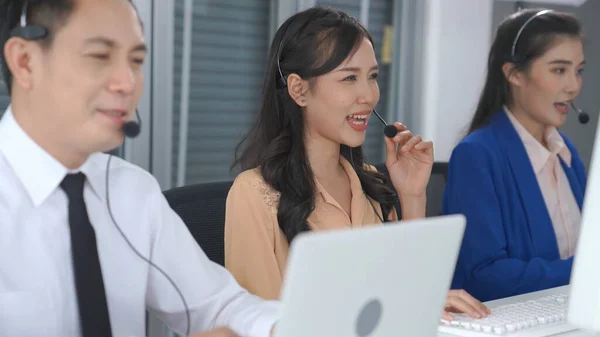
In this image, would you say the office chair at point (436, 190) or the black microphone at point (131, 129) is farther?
the office chair at point (436, 190)

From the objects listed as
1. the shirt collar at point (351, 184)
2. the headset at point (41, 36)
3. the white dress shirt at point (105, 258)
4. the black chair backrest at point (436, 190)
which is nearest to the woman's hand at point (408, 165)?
the shirt collar at point (351, 184)

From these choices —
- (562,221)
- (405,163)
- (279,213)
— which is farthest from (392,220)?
(562,221)

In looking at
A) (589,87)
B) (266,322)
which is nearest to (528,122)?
(266,322)

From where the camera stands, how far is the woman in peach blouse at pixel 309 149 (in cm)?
190

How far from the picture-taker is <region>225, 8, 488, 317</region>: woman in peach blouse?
1.90 m

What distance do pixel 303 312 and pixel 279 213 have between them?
969 millimetres

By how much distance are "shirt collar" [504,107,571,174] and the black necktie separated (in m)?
1.46

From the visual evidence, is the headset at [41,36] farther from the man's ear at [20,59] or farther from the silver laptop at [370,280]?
the silver laptop at [370,280]

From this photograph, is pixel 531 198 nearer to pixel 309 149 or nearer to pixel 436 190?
pixel 436 190

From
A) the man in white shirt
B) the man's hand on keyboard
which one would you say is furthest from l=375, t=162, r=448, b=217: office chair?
the man in white shirt

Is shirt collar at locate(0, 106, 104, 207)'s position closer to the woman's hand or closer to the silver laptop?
the silver laptop

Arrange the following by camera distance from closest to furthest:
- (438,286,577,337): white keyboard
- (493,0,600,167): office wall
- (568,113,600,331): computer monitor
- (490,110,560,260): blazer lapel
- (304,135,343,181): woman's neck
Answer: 1. (568,113,600,331): computer monitor
2. (438,286,577,337): white keyboard
3. (304,135,343,181): woman's neck
4. (490,110,560,260): blazer lapel
5. (493,0,600,167): office wall

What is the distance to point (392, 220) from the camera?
2.22 meters

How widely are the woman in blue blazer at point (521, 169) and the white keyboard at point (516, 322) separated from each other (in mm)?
516
